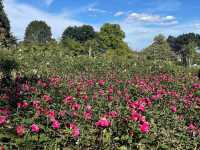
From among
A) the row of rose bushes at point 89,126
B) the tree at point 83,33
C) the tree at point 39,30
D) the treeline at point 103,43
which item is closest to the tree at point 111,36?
the treeline at point 103,43

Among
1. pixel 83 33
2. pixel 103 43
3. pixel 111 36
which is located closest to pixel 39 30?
pixel 83 33

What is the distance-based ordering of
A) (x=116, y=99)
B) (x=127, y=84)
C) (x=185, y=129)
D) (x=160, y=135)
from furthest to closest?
(x=127, y=84) → (x=116, y=99) → (x=185, y=129) → (x=160, y=135)

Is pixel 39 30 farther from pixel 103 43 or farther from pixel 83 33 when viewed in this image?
pixel 103 43

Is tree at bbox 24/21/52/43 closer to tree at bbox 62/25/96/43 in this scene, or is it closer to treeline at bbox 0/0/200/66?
treeline at bbox 0/0/200/66

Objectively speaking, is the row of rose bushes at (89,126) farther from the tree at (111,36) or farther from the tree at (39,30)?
the tree at (39,30)

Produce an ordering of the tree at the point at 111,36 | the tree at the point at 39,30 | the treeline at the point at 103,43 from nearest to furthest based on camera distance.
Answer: the treeline at the point at 103,43, the tree at the point at 111,36, the tree at the point at 39,30

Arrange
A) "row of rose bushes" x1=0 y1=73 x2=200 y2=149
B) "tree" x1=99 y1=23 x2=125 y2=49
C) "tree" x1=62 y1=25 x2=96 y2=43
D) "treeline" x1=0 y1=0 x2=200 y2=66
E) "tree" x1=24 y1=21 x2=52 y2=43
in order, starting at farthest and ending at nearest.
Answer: "tree" x1=24 y1=21 x2=52 y2=43 → "tree" x1=62 y1=25 x2=96 y2=43 → "tree" x1=99 y1=23 x2=125 y2=49 → "treeline" x1=0 y1=0 x2=200 y2=66 → "row of rose bushes" x1=0 y1=73 x2=200 y2=149

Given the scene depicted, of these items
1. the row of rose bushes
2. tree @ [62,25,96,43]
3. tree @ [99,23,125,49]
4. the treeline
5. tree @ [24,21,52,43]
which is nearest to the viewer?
the row of rose bushes

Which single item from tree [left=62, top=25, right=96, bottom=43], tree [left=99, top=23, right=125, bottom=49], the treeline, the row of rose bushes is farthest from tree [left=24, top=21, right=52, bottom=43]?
the row of rose bushes

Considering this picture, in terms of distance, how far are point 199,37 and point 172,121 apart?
379 ft

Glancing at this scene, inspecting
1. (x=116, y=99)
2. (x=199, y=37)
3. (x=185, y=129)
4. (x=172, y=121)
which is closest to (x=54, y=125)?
(x=185, y=129)

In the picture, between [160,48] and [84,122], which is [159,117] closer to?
[84,122]

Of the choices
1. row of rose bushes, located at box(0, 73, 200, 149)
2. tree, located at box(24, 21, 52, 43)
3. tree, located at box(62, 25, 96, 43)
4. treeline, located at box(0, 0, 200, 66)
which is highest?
tree, located at box(24, 21, 52, 43)

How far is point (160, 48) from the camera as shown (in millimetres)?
60969
